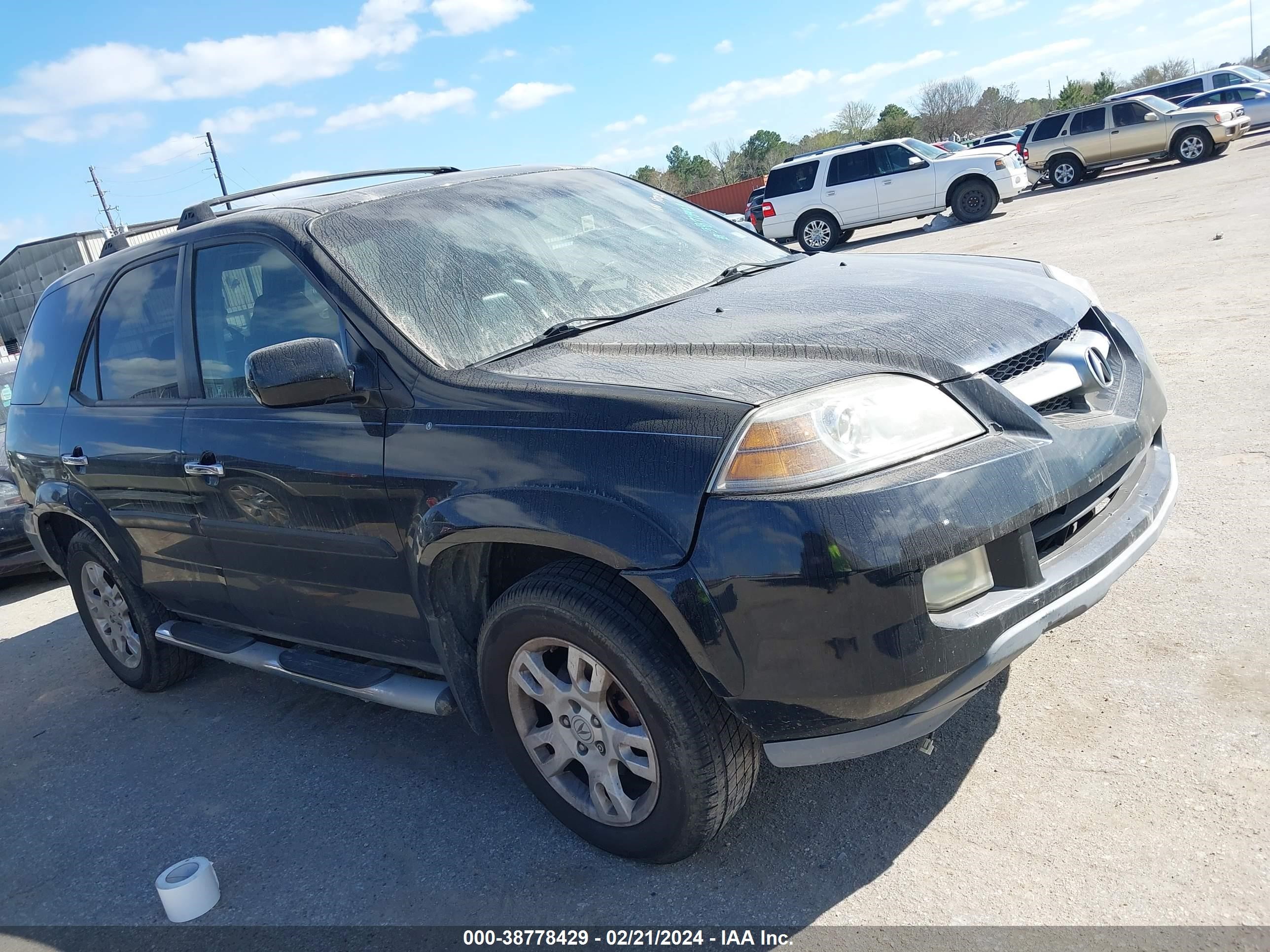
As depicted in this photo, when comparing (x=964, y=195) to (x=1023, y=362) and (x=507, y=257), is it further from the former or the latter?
(x=1023, y=362)

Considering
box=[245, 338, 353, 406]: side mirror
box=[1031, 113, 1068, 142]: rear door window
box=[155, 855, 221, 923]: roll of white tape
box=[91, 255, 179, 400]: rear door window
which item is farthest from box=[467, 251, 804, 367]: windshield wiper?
box=[1031, 113, 1068, 142]: rear door window

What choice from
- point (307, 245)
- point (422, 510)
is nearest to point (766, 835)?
point (422, 510)

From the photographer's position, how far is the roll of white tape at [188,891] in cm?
295

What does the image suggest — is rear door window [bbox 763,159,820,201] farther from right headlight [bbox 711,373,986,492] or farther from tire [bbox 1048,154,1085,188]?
right headlight [bbox 711,373,986,492]

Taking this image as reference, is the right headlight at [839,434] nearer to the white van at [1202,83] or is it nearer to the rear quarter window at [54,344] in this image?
the rear quarter window at [54,344]

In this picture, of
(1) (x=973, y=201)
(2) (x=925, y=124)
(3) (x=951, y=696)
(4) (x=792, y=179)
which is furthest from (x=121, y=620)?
(2) (x=925, y=124)

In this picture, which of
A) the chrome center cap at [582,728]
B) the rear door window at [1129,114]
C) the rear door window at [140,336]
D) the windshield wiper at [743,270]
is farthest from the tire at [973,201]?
the chrome center cap at [582,728]

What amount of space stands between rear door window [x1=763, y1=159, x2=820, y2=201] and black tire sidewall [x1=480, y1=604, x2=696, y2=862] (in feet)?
62.4

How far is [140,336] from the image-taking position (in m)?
4.08

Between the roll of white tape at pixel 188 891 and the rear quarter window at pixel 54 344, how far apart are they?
94.6 inches

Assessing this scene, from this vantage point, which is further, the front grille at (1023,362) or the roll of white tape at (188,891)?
the roll of white tape at (188,891)

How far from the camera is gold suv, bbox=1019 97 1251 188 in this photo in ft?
70.8

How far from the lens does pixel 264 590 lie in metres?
3.58

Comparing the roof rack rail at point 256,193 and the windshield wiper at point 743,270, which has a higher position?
the roof rack rail at point 256,193
